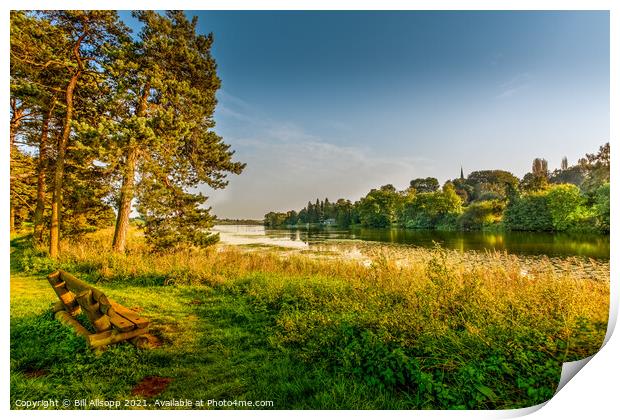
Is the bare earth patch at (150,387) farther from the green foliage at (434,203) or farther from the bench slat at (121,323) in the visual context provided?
the green foliage at (434,203)

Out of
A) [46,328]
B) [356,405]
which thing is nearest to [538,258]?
[356,405]

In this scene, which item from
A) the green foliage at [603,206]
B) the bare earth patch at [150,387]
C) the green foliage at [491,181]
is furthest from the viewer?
the green foliage at [491,181]

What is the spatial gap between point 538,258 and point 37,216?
34.8 feet

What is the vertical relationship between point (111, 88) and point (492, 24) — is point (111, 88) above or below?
below

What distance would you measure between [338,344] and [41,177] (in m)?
4.47

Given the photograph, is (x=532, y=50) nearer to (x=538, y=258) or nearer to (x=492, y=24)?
(x=492, y=24)

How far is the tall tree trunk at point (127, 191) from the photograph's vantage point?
4.14 meters

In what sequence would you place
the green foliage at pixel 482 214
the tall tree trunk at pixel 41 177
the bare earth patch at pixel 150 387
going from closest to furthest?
the bare earth patch at pixel 150 387, the tall tree trunk at pixel 41 177, the green foliage at pixel 482 214

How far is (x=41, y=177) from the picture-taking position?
12.2ft

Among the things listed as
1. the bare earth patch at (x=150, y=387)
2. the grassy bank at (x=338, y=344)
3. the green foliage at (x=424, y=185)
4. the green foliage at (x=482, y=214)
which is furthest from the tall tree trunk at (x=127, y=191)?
the green foliage at (x=482, y=214)

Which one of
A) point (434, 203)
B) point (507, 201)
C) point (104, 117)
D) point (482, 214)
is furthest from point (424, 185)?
point (104, 117)

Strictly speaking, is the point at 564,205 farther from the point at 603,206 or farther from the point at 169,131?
the point at 169,131

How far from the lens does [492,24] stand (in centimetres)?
347

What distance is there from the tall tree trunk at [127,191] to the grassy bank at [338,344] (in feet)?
1.35
